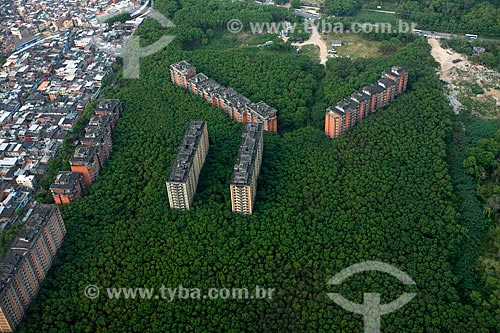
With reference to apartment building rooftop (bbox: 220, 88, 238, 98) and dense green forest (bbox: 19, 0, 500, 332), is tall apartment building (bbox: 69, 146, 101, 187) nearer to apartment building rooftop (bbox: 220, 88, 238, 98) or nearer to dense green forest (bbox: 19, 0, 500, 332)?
dense green forest (bbox: 19, 0, 500, 332)

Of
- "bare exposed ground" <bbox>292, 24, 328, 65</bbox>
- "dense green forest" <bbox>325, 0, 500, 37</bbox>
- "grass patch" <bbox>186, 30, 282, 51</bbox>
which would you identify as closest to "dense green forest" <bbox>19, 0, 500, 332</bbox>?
"bare exposed ground" <bbox>292, 24, 328, 65</bbox>

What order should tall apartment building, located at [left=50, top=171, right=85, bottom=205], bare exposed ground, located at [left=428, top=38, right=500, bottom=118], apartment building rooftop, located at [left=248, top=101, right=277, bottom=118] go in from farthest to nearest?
bare exposed ground, located at [left=428, top=38, right=500, bottom=118]
apartment building rooftop, located at [left=248, top=101, right=277, bottom=118]
tall apartment building, located at [left=50, top=171, right=85, bottom=205]

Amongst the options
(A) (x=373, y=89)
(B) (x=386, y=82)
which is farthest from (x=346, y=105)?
(B) (x=386, y=82)

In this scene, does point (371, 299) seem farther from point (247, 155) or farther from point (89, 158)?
point (89, 158)

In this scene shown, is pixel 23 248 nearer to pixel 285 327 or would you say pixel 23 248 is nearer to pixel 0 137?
pixel 285 327

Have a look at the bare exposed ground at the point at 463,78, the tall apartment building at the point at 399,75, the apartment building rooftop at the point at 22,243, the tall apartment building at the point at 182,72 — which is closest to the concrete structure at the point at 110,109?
the tall apartment building at the point at 182,72

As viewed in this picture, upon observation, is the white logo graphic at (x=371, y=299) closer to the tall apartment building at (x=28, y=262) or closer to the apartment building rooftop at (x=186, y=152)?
the apartment building rooftop at (x=186, y=152)

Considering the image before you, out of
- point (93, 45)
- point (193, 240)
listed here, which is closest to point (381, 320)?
point (193, 240)
